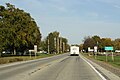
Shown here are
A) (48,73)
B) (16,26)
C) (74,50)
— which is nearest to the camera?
(48,73)

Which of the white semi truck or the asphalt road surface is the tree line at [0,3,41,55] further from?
the asphalt road surface

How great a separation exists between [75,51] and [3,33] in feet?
137

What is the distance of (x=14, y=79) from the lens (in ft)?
59.8

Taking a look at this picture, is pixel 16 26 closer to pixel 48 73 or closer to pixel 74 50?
pixel 74 50

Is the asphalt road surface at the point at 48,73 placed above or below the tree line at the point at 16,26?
below

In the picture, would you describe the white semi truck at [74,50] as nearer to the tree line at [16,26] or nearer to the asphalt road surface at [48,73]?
the tree line at [16,26]

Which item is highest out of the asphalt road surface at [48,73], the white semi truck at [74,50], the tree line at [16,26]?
the tree line at [16,26]

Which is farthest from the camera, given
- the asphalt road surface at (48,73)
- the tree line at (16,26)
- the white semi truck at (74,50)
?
the white semi truck at (74,50)

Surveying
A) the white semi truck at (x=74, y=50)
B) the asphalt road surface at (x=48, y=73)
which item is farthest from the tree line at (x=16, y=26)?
the asphalt road surface at (x=48, y=73)

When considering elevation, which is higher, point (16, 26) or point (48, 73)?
point (16, 26)

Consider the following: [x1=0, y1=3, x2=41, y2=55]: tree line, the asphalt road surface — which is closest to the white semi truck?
[x1=0, y1=3, x2=41, y2=55]: tree line

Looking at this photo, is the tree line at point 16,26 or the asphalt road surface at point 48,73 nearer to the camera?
the asphalt road surface at point 48,73

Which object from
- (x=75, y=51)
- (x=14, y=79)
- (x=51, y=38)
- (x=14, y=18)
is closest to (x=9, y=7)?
(x=14, y=18)

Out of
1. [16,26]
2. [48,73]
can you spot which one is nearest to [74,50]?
[16,26]
